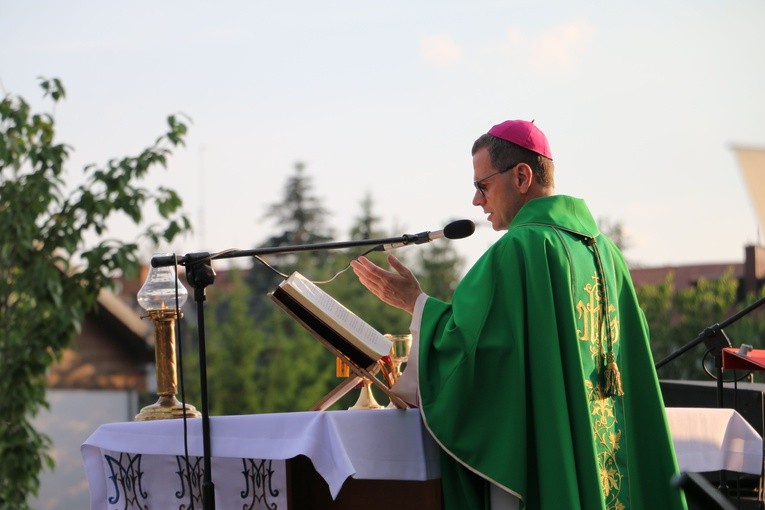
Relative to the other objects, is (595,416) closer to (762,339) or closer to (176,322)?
(176,322)

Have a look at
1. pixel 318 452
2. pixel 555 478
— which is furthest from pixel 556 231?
pixel 318 452

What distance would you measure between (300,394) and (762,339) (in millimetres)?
11931

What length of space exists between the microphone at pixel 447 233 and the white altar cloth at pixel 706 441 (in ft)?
4.28

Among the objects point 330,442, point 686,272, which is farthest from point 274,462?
point 686,272

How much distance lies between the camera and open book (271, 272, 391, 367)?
3.79 meters

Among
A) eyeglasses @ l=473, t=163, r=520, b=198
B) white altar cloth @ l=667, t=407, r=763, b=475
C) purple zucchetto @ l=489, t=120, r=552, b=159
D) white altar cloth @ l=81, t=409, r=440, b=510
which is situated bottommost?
white altar cloth @ l=667, t=407, r=763, b=475

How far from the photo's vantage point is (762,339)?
2678 cm

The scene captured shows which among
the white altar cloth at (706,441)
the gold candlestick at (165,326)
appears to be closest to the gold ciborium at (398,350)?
the gold candlestick at (165,326)

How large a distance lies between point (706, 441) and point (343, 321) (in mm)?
1659

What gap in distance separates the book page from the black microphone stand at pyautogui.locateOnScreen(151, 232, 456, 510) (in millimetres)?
A: 140

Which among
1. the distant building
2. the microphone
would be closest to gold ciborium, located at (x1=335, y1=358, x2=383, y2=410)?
the microphone

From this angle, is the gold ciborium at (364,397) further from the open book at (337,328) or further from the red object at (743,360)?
the red object at (743,360)

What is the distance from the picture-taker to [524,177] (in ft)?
13.8

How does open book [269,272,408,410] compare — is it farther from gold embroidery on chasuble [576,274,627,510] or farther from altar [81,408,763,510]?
gold embroidery on chasuble [576,274,627,510]
